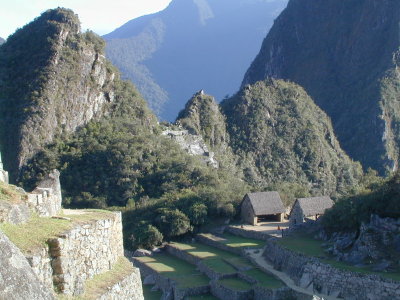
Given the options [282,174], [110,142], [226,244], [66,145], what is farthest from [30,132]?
[282,174]

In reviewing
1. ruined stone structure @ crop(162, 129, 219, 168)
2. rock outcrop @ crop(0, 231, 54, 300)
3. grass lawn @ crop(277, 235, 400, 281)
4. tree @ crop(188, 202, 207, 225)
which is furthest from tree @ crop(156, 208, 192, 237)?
rock outcrop @ crop(0, 231, 54, 300)

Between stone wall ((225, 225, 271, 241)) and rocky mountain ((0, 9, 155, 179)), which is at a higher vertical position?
rocky mountain ((0, 9, 155, 179))

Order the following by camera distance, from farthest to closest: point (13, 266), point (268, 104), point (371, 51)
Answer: point (371, 51)
point (268, 104)
point (13, 266)

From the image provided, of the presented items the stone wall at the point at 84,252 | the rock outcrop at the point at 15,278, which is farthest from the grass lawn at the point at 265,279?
the rock outcrop at the point at 15,278

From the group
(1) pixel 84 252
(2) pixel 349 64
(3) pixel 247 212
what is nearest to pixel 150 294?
(3) pixel 247 212

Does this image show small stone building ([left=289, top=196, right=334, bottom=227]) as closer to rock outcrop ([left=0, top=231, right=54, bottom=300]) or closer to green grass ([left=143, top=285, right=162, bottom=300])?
green grass ([left=143, top=285, right=162, bottom=300])

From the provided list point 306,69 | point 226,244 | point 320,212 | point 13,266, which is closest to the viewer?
point 13,266

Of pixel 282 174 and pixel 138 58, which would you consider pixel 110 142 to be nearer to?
pixel 282 174

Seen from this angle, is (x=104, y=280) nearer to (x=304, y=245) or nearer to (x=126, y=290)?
(x=126, y=290)
